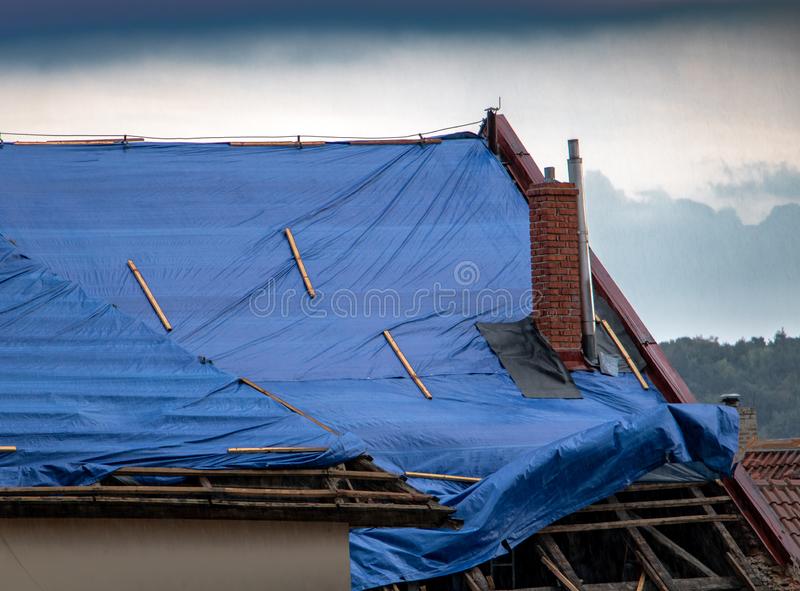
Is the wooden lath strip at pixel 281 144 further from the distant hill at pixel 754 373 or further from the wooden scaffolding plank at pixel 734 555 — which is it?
the distant hill at pixel 754 373

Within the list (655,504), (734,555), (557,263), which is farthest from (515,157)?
(734,555)

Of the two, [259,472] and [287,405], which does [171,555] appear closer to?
[259,472]

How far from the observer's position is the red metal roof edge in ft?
43.3

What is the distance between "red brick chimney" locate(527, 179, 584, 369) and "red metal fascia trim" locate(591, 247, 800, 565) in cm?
77

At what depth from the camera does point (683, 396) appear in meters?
14.2

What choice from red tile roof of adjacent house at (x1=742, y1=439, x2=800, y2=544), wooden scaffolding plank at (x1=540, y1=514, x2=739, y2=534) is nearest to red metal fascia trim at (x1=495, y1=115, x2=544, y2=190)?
red tile roof of adjacent house at (x1=742, y1=439, x2=800, y2=544)

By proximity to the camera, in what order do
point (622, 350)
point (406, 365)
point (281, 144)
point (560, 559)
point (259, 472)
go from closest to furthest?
point (259, 472)
point (560, 559)
point (406, 365)
point (622, 350)
point (281, 144)

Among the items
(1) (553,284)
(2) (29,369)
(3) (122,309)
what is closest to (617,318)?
(1) (553,284)

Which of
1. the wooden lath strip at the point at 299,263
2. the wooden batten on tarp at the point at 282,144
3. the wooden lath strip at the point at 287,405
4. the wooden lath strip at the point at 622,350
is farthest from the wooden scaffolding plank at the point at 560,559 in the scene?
the wooden batten on tarp at the point at 282,144

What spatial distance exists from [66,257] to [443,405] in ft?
15.9

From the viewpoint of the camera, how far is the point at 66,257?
14922 mm

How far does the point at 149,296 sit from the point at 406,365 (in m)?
3.01

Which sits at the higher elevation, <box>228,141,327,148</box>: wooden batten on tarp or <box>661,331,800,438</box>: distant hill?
<box>661,331,800,438</box>: distant hill

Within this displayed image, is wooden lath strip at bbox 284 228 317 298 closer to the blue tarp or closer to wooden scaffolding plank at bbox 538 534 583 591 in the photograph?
the blue tarp
